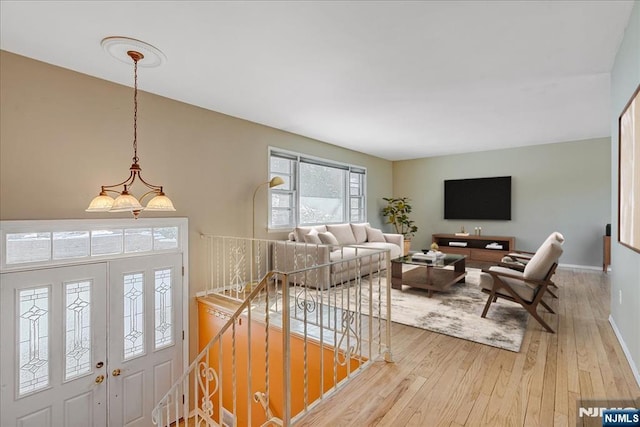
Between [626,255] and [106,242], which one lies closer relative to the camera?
[626,255]

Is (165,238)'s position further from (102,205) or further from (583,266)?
(583,266)

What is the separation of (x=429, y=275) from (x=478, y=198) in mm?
3654

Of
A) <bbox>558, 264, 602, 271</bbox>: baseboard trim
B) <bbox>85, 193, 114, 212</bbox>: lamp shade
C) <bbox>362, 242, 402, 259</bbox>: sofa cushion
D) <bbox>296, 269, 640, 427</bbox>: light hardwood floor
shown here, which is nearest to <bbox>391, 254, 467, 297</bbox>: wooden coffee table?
<bbox>362, 242, 402, 259</bbox>: sofa cushion

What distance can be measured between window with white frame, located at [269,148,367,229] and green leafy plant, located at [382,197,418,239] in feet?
2.49

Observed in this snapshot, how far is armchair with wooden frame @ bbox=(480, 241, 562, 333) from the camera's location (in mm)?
3016

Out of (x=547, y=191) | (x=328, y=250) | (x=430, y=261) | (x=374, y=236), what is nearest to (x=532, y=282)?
(x=430, y=261)

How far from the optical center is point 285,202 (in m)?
5.25

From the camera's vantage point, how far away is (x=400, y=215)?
7.65 metres

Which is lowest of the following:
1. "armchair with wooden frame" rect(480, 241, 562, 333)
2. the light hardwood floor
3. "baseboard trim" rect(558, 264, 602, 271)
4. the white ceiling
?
the light hardwood floor

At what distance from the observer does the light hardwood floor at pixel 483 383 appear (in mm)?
1807

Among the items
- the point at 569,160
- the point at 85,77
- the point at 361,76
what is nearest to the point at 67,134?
the point at 85,77

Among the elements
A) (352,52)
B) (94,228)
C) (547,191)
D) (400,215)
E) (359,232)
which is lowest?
(359,232)

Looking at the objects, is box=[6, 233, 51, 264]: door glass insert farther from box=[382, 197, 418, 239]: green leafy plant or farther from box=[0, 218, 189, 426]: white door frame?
box=[382, 197, 418, 239]: green leafy plant

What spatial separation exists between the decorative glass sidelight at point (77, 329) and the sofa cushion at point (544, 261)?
14.6 feet
